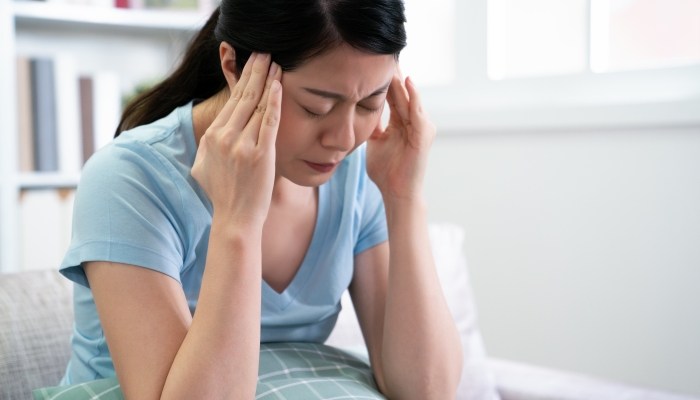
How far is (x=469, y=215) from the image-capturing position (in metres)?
2.09

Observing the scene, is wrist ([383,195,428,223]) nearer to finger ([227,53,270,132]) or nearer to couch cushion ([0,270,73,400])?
finger ([227,53,270,132])

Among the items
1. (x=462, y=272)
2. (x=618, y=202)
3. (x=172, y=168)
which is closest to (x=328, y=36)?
(x=172, y=168)

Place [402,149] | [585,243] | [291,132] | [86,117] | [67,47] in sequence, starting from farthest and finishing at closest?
1. [67,47]
2. [86,117]
3. [585,243]
4. [402,149]
5. [291,132]

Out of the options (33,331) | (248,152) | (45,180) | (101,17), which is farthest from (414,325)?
(101,17)

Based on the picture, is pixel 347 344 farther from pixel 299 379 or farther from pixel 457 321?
pixel 299 379

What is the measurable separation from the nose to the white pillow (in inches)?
18.9

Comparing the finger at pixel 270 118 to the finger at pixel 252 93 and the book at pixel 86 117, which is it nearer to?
the finger at pixel 252 93

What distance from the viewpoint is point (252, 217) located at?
923mm

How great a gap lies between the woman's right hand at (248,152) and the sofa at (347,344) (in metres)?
0.43

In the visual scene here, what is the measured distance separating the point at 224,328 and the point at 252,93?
1.04ft

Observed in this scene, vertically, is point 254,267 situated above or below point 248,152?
below

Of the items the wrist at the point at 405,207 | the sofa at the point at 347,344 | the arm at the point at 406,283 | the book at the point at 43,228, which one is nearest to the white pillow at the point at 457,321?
the sofa at the point at 347,344

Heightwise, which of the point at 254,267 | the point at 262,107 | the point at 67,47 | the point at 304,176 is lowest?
the point at 254,267

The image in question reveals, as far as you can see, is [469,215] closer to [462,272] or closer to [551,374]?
[462,272]
